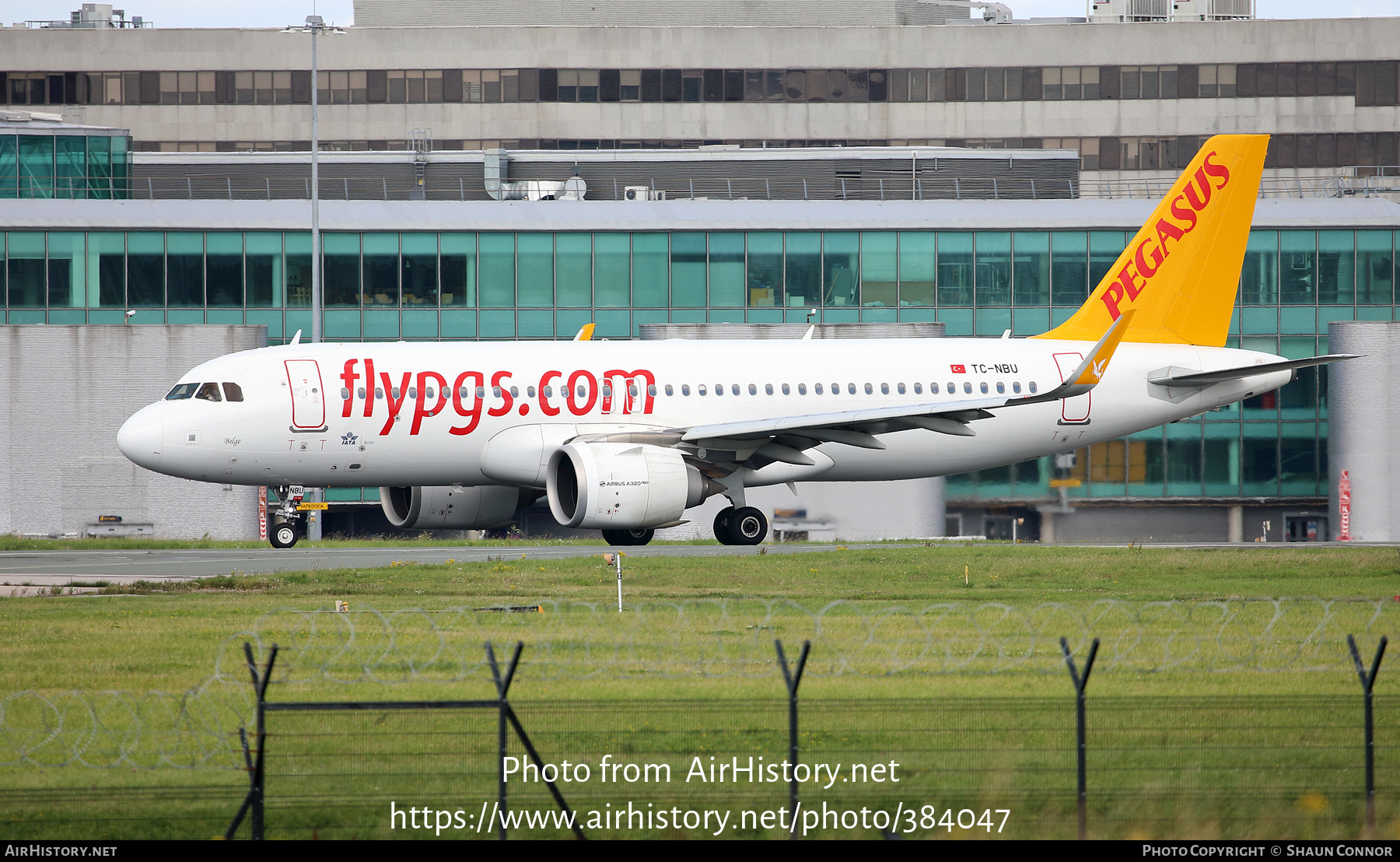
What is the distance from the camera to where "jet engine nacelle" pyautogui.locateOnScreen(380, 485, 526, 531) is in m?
32.0

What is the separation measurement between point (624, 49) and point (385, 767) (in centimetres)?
6956

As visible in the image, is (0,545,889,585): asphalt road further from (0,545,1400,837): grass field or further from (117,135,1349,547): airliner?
(0,545,1400,837): grass field

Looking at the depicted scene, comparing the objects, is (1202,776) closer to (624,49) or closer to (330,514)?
(330,514)

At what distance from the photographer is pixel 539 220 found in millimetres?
50094

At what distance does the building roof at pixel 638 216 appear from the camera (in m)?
49.2

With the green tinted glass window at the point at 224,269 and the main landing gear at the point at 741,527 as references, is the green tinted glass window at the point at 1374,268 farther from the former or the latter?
the green tinted glass window at the point at 224,269

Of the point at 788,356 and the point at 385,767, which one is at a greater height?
the point at 788,356

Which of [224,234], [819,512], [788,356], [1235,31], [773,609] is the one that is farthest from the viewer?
[1235,31]

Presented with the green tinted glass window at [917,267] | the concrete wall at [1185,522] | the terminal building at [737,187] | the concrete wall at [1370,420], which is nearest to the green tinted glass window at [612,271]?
the terminal building at [737,187]

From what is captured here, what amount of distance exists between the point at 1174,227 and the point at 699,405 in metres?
12.0

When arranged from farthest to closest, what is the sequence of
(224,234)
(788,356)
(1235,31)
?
(1235,31) → (224,234) → (788,356)

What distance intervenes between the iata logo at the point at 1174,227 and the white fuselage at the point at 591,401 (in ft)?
4.95

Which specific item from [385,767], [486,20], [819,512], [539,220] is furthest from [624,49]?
[385,767]

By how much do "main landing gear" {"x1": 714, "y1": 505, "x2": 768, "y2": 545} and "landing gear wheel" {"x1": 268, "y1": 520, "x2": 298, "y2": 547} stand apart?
396 inches
